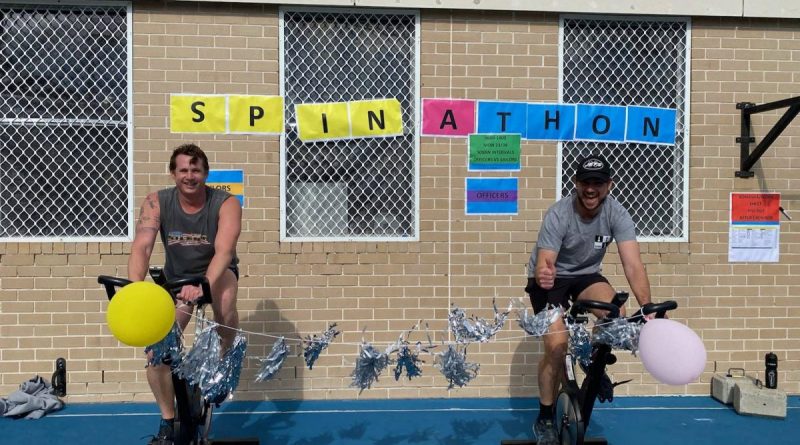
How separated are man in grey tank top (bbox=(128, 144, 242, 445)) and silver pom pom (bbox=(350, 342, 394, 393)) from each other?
78 centimetres

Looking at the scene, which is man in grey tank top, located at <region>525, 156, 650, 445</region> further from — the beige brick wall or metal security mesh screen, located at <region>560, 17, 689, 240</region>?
metal security mesh screen, located at <region>560, 17, 689, 240</region>

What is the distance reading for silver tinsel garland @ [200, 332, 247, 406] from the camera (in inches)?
138

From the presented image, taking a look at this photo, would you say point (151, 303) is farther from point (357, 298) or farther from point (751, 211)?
point (751, 211)

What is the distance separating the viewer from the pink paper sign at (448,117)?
522 cm

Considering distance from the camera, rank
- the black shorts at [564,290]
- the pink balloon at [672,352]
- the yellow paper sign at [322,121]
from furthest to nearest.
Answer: the yellow paper sign at [322,121] < the black shorts at [564,290] < the pink balloon at [672,352]

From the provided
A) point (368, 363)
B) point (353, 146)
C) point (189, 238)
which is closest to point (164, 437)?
point (189, 238)

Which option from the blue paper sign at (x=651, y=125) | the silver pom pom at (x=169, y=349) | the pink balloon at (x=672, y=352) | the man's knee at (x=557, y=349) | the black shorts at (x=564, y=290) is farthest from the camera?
the blue paper sign at (x=651, y=125)

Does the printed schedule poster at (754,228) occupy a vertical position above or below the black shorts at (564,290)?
above

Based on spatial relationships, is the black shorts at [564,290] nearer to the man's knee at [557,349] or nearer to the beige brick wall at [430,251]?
the man's knee at [557,349]

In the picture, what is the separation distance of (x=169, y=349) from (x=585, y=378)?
232 cm

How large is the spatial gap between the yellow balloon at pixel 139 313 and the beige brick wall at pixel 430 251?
1968mm

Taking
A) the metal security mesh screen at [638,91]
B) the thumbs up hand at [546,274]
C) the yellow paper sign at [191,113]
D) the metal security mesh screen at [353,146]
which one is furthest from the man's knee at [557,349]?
the yellow paper sign at [191,113]

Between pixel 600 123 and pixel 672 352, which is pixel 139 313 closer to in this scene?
pixel 672 352

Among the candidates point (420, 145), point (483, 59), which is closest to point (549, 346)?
point (420, 145)
